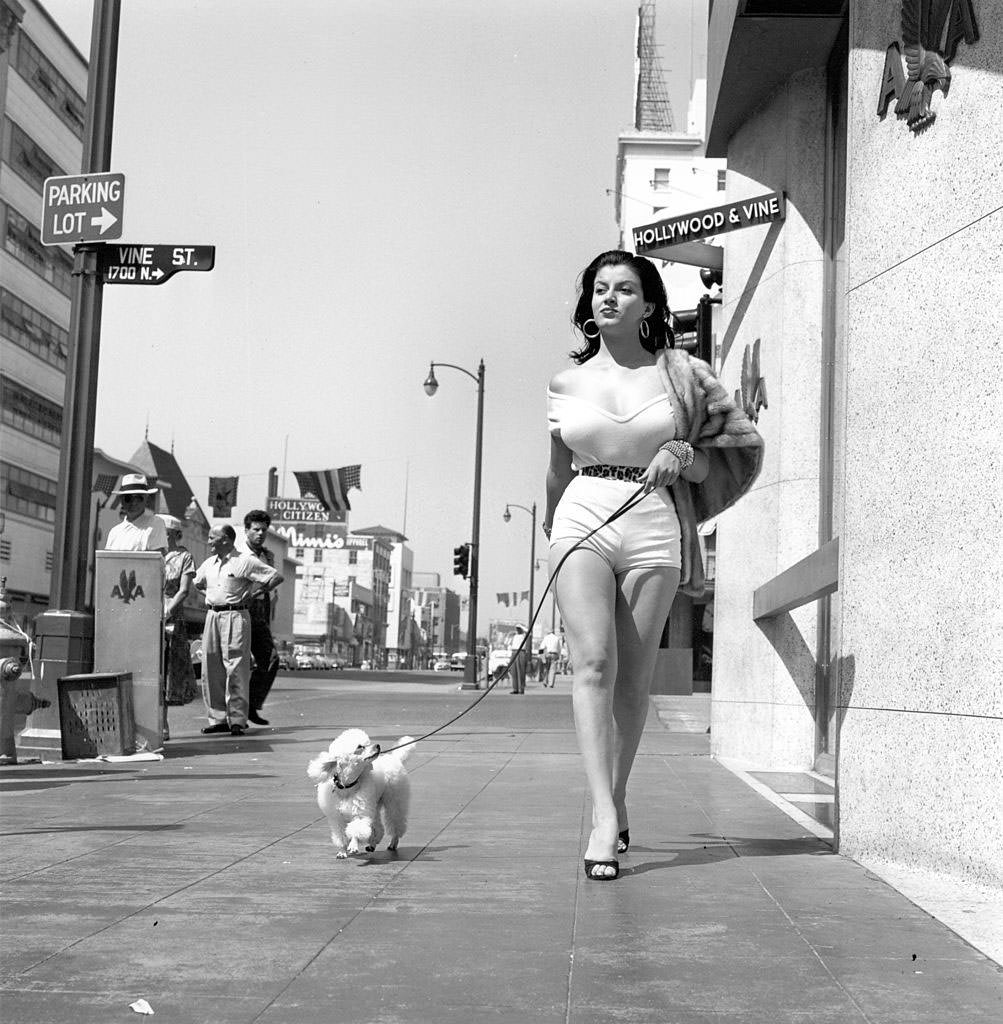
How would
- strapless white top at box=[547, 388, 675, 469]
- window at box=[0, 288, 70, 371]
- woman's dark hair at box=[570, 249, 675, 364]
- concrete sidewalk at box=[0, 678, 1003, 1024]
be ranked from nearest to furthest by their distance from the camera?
concrete sidewalk at box=[0, 678, 1003, 1024]
strapless white top at box=[547, 388, 675, 469]
woman's dark hair at box=[570, 249, 675, 364]
window at box=[0, 288, 70, 371]

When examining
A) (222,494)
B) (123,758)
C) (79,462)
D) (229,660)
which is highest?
(222,494)

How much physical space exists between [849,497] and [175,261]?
6.88 m

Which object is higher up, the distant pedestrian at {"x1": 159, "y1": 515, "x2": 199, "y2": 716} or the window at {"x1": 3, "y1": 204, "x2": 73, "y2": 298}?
the window at {"x1": 3, "y1": 204, "x2": 73, "y2": 298}

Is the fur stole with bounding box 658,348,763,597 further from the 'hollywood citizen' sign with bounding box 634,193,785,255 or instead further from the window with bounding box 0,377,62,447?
the window with bounding box 0,377,62,447

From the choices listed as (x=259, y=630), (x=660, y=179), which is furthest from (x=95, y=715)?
(x=660, y=179)

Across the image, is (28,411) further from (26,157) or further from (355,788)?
(355,788)

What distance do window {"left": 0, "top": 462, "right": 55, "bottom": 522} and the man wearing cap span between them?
48.7 m

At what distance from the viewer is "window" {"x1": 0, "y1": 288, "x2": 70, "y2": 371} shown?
192ft

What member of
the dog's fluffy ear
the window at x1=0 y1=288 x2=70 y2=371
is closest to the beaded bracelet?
the dog's fluffy ear

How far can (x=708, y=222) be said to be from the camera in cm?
1088

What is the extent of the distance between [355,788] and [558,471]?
52.5 inches

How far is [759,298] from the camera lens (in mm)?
10938

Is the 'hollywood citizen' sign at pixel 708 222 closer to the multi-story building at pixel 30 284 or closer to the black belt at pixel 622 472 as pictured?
the black belt at pixel 622 472

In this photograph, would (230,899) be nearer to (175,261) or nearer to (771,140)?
(175,261)
